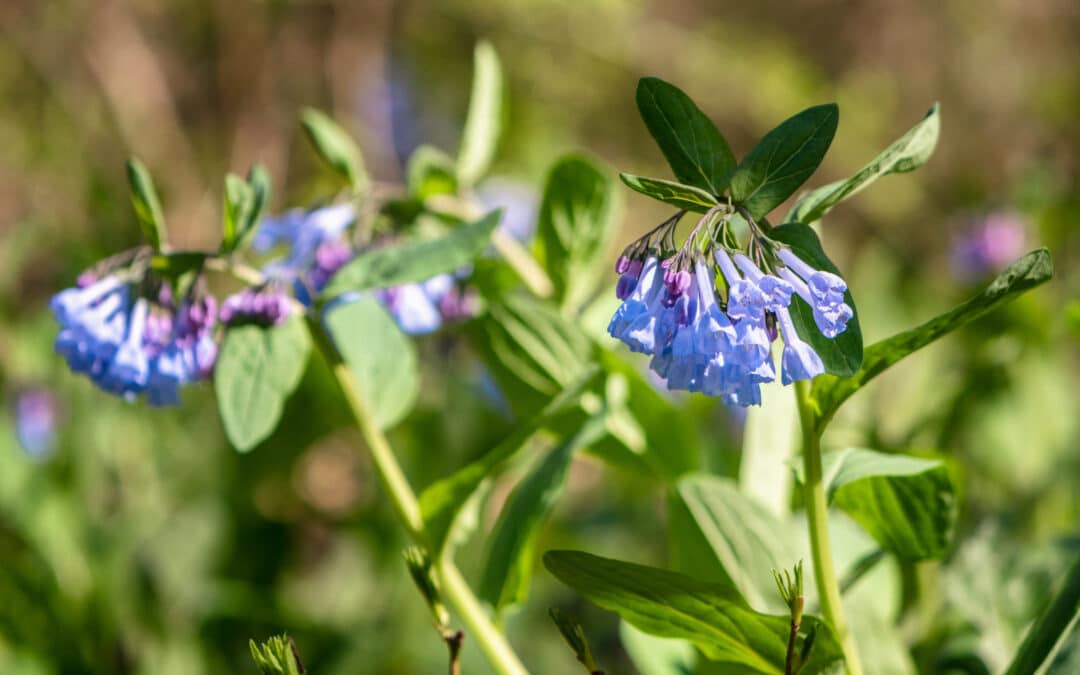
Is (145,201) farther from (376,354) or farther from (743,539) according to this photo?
(743,539)

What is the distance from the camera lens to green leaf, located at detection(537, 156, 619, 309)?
89 cm

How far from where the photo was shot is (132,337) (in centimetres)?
80

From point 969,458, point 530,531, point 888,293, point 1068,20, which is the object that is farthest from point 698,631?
point 1068,20

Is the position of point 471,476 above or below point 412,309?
below

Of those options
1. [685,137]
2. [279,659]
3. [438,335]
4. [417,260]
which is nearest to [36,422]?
[438,335]

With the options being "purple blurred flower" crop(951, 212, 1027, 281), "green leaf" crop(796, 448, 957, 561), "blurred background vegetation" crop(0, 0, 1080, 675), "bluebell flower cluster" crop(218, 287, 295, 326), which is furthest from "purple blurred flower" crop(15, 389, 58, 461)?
"purple blurred flower" crop(951, 212, 1027, 281)

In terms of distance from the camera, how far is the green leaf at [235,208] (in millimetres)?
746

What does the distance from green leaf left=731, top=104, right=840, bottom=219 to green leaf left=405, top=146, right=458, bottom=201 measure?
0.48 meters

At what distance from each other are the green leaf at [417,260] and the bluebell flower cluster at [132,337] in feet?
0.43

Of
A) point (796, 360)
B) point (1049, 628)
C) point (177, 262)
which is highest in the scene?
point (177, 262)

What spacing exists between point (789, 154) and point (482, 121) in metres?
0.57

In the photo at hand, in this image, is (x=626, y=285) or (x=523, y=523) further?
(x=523, y=523)

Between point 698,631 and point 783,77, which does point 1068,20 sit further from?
point 698,631

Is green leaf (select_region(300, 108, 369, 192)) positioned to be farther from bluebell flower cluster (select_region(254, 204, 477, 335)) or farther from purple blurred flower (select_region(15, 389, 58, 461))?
purple blurred flower (select_region(15, 389, 58, 461))
